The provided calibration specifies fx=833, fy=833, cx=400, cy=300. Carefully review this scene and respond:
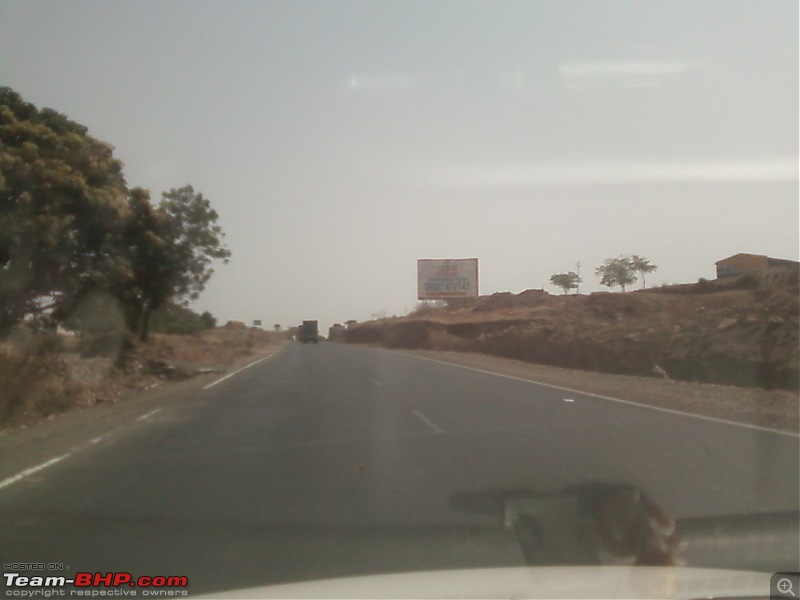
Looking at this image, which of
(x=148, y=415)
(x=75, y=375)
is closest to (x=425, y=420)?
(x=148, y=415)

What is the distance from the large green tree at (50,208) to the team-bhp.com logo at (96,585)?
43.6ft

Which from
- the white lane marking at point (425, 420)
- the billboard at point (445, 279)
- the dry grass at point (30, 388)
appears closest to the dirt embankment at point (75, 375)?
the dry grass at point (30, 388)

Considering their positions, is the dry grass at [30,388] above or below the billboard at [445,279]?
below

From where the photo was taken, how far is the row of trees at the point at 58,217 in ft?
62.1

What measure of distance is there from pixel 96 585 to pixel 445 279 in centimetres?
6471

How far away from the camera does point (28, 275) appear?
67.7ft

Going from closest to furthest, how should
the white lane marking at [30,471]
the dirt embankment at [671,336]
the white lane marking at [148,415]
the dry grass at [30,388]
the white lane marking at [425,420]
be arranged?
1. the white lane marking at [30,471]
2. the white lane marking at [425,420]
3. the white lane marking at [148,415]
4. the dry grass at [30,388]
5. the dirt embankment at [671,336]

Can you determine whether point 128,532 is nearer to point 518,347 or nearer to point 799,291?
point 799,291

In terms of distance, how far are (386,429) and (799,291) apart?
21.4 m

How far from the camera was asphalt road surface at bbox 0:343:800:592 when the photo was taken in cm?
720

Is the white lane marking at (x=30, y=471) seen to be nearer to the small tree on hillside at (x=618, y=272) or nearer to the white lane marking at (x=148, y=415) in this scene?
the white lane marking at (x=148, y=415)

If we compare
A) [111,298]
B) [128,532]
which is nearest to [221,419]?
[128,532]

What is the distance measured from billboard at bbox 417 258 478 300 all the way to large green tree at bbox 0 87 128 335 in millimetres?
47755

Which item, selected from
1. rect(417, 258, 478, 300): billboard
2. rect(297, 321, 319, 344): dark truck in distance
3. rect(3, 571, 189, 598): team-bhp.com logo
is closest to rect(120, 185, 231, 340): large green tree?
rect(3, 571, 189, 598): team-bhp.com logo
